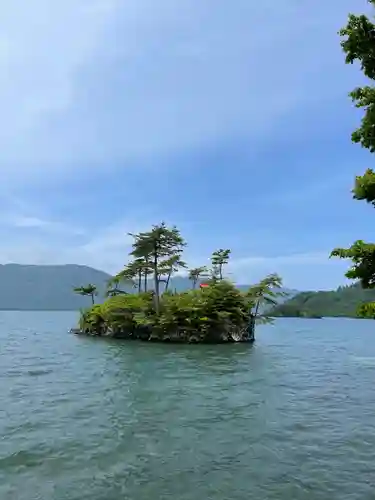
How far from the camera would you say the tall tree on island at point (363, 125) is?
7.43 metres

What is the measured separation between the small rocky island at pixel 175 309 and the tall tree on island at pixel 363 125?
4136cm

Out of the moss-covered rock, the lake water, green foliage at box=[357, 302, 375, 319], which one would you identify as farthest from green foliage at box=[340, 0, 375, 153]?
the moss-covered rock

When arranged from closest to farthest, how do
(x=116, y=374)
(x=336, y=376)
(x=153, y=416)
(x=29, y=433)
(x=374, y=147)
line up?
(x=374, y=147) < (x=29, y=433) < (x=153, y=416) < (x=116, y=374) < (x=336, y=376)

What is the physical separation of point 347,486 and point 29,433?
8364 mm

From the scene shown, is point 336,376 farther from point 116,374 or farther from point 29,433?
point 29,433

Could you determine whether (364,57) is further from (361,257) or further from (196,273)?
(196,273)

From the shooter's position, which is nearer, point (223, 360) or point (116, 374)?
point (116, 374)

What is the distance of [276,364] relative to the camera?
106 feet

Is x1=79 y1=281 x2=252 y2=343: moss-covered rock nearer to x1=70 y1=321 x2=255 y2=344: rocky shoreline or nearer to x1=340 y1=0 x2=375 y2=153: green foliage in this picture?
x1=70 y1=321 x2=255 y2=344: rocky shoreline

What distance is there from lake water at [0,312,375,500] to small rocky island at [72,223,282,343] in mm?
22349

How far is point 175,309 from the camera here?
165ft

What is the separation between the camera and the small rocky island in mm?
49469

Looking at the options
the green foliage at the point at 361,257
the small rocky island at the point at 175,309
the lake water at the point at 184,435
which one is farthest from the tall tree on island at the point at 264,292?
the green foliage at the point at 361,257

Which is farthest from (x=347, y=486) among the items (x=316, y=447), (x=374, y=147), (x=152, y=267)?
(x=152, y=267)
